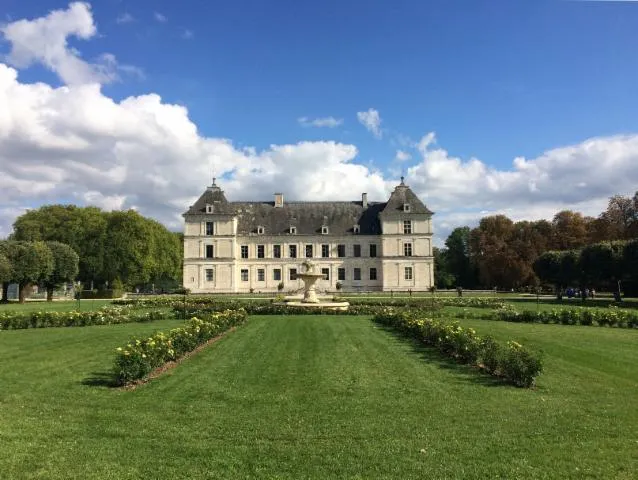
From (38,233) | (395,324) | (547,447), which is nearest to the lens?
(547,447)

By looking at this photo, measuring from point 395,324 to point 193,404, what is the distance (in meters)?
10.8

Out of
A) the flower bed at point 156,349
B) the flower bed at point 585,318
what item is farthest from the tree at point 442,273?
the flower bed at point 156,349

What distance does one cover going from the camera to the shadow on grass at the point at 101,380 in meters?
9.51

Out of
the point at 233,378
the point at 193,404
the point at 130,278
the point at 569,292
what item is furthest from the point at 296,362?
the point at 130,278

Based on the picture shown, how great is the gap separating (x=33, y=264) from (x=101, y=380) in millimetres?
34919

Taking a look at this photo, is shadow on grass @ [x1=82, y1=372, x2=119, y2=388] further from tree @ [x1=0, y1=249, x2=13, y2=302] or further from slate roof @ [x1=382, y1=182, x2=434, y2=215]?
slate roof @ [x1=382, y1=182, x2=434, y2=215]

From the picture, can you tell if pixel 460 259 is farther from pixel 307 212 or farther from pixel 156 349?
pixel 156 349

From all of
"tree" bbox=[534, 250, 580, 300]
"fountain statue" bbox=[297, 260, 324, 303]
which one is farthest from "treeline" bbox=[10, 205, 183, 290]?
"tree" bbox=[534, 250, 580, 300]

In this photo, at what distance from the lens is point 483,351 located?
35.8 ft

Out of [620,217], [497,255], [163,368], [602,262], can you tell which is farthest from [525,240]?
[163,368]

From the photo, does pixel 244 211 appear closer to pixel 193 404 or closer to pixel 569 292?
pixel 569 292

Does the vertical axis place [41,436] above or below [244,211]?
below

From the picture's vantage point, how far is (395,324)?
58.6ft

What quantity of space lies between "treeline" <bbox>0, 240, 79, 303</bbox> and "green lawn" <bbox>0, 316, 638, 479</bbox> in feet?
98.2
